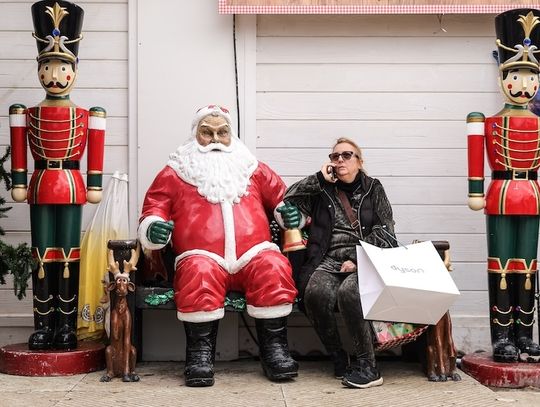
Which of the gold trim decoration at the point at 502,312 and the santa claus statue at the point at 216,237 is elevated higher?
the santa claus statue at the point at 216,237

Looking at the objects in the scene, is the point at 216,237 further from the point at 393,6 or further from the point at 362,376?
the point at 393,6

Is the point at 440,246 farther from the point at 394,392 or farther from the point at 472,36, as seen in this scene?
the point at 472,36

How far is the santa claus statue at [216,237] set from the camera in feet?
15.6

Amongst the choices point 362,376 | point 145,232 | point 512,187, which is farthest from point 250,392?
point 512,187

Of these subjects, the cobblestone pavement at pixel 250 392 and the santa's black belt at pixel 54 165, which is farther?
the santa's black belt at pixel 54 165

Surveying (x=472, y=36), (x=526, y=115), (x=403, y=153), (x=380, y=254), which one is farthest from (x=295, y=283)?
(x=472, y=36)

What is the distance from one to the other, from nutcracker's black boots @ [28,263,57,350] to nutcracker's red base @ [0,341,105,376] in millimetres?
62

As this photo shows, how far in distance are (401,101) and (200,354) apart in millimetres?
2189

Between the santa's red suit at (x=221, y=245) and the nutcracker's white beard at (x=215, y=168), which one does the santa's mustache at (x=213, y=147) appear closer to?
the nutcracker's white beard at (x=215, y=168)

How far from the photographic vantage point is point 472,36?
579 cm

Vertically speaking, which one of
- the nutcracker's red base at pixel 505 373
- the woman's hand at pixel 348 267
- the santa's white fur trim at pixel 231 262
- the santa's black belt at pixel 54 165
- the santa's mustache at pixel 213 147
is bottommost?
the nutcracker's red base at pixel 505 373

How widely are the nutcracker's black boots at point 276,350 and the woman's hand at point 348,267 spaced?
46 cm

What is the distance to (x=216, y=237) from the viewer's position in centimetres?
497

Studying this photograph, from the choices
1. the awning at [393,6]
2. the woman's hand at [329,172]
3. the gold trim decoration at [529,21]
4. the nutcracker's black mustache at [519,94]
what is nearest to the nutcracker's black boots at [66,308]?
the woman's hand at [329,172]
